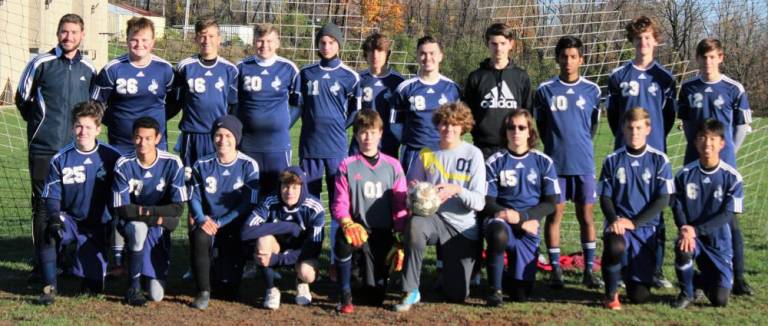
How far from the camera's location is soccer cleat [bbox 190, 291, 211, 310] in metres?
5.48

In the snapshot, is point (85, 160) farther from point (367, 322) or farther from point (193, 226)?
point (367, 322)

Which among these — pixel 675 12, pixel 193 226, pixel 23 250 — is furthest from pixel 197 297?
pixel 675 12

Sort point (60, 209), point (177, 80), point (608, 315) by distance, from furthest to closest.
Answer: point (177, 80)
point (60, 209)
point (608, 315)

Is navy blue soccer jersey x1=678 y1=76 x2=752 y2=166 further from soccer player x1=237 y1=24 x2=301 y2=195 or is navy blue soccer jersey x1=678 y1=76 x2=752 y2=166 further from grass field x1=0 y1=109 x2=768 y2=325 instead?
soccer player x1=237 y1=24 x2=301 y2=195

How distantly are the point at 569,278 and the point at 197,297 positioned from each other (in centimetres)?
274

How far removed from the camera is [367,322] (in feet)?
17.0

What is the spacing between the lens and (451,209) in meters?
5.65

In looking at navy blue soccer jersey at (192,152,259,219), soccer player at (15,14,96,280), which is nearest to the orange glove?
navy blue soccer jersey at (192,152,259,219)

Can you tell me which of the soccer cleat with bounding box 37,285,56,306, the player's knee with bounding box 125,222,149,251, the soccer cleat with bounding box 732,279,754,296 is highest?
the player's knee with bounding box 125,222,149,251

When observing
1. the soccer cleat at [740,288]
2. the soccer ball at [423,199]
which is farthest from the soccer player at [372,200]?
the soccer cleat at [740,288]

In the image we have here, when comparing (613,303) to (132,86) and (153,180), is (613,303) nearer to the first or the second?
(153,180)

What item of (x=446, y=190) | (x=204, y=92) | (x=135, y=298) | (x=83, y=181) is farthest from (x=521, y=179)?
(x=83, y=181)

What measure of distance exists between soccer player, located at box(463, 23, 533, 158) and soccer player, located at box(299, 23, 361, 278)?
0.95 m

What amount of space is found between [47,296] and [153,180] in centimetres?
100
